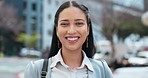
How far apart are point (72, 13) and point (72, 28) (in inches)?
3.0

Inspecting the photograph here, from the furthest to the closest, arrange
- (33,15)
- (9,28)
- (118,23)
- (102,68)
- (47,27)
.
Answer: (47,27) < (33,15) < (9,28) < (118,23) < (102,68)

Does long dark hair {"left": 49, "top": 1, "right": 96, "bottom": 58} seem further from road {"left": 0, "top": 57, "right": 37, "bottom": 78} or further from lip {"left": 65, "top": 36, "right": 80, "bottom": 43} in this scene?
road {"left": 0, "top": 57, "right": 37, "bottom": 78}

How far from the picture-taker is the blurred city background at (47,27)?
26109 mm

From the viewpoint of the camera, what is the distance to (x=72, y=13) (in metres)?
1.75

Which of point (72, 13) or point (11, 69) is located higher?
point (72, 13)

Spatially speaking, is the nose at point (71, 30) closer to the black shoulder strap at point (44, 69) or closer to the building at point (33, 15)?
the black shoulder strap at point (44, 69)

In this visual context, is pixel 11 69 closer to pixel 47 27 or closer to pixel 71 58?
pixel 71 58

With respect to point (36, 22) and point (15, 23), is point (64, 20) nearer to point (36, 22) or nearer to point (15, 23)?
point (15, 23)

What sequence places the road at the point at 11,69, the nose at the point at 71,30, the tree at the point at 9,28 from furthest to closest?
the tree at the point at 9,28
the road at the point at 11,69
the nose at the point at 71,30

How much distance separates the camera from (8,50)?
148 feet

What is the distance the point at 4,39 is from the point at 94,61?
43392mm

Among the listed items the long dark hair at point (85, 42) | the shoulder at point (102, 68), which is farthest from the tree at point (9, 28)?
the shoulder at point (102, 68)

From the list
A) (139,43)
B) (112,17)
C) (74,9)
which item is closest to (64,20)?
(74,9)

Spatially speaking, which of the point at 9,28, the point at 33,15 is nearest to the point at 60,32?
the point at 9,28
